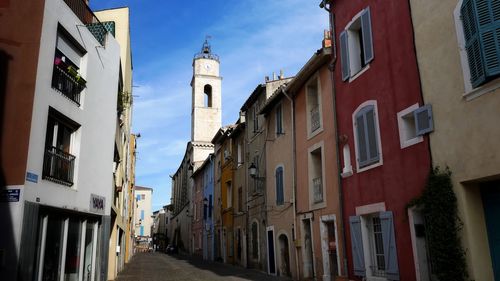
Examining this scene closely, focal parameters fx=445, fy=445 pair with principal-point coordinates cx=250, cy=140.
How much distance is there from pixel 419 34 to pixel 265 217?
12608 millimetres

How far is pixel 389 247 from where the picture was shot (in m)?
10.4

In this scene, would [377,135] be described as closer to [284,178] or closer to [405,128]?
[405,128]

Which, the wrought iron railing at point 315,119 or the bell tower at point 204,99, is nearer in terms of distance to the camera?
the wrought iron railing at point 315,119

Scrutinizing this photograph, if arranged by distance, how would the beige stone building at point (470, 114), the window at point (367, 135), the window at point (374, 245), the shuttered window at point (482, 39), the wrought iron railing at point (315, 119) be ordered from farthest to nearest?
the wrought iron railing at point (315, 119)
the window at point (367, 135)
the window at point (374, 245)
the beige stone building at point (470, 114)
the shuttered window at point (482, 39)

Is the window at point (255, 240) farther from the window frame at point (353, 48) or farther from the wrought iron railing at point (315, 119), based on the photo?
the window frame at point (353, 48)

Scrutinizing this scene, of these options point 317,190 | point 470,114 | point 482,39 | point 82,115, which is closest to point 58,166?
point 82,115

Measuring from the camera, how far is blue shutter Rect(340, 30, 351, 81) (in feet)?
42.3

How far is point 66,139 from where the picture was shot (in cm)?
1139

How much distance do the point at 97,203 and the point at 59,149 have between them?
2.79m

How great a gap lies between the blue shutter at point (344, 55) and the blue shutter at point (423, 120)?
371cm

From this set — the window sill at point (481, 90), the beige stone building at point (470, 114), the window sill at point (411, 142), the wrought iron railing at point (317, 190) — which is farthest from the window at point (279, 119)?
the window sill at point (481, 90)

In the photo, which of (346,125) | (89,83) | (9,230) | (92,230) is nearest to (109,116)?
(89,83)

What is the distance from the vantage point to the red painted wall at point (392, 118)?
9.69 metres

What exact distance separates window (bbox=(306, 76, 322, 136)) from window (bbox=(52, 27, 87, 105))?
7608mm
